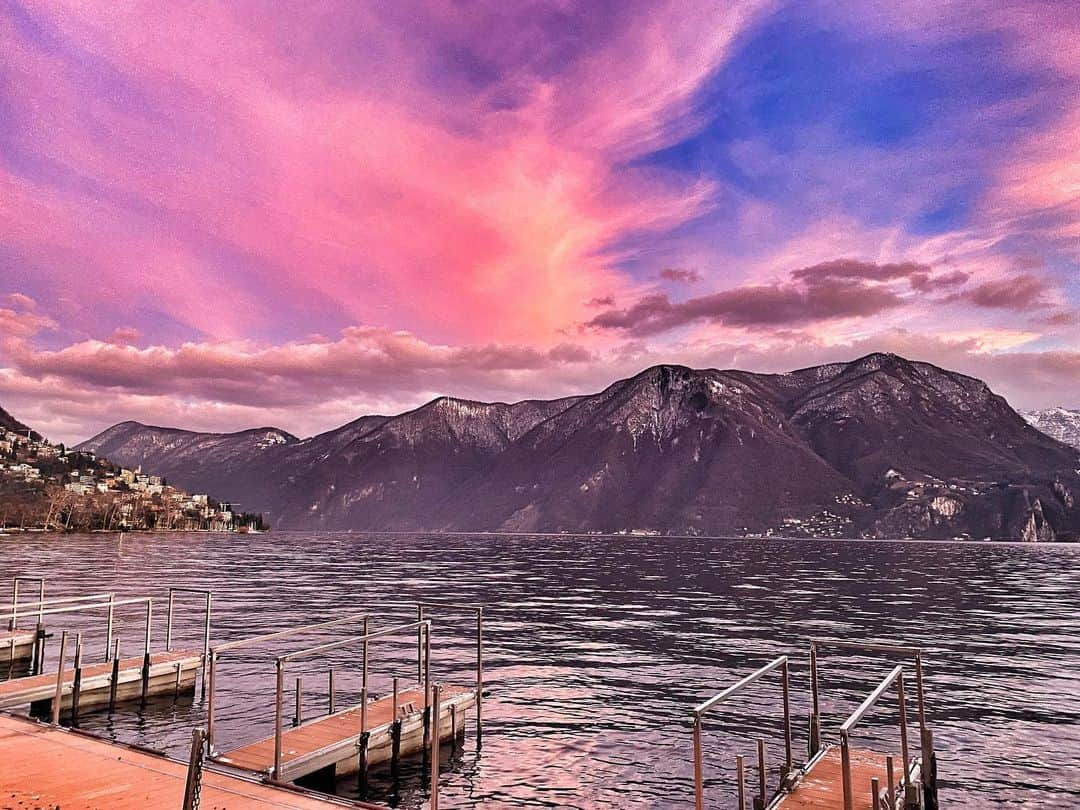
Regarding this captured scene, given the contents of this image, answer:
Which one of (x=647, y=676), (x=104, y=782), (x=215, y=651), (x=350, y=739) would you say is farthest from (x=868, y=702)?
(x=647, y=676)

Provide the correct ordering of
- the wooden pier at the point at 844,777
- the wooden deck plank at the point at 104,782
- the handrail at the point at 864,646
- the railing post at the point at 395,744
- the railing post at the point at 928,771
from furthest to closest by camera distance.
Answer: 1. the railing post at the point at 395,744
2. the handrail at the point at 864,646
3. the railing post at the point at 928,771
4. the wooden pier at the point at 844,777
5. the wooden deck plank at the point at 104,782

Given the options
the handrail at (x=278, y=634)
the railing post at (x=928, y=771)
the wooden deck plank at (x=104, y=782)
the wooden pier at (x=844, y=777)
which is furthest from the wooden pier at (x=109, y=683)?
the railing post at (x=928, y=771)

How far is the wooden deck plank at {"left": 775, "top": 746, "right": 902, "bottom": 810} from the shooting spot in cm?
1564

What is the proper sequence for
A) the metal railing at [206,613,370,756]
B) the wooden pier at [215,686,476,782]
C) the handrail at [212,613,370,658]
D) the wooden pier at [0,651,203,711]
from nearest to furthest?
the metal railing at [206,613,370,756] < the wooden pier at [215,686,476,782] < the handrail at [212,613,370,658] < the wooden pier at [0,651,203,711]

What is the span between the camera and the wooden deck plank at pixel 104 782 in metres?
13.5

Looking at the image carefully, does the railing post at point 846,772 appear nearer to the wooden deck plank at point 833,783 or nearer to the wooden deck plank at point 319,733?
the wooden deck plank at point 833,783

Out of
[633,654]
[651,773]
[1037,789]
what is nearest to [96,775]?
[651,773]

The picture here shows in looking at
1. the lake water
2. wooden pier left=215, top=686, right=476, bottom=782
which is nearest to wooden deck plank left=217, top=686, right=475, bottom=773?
wooden pier left=215, top=686, right=476, bottom=782

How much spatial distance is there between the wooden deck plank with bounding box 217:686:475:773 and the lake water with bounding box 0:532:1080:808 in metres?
1.73

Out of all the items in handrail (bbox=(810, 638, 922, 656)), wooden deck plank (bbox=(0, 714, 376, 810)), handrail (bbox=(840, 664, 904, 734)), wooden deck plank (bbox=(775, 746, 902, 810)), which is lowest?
wooden deck plank (bbox=(775, 746, 902, 810))

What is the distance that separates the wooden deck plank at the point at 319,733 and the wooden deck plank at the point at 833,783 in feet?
35.8

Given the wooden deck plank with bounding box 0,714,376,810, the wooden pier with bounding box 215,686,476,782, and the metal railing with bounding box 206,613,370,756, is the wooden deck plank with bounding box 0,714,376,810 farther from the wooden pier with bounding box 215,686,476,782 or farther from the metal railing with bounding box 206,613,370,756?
the wooden pier with bounding box 215,686,476,782

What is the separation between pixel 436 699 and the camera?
56.3ft

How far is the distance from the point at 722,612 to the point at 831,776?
47.3m
